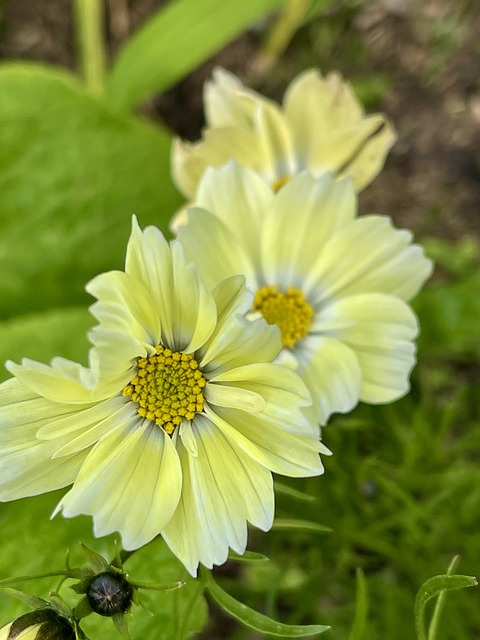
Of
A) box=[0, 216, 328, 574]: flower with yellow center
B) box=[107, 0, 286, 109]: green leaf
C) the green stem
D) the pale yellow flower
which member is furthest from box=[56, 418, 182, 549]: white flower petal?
the green stem

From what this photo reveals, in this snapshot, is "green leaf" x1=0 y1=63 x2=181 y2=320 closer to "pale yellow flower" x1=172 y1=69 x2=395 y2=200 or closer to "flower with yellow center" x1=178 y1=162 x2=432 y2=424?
"pale yellow flower" x1=172 y1=69 x2=395 y2=200

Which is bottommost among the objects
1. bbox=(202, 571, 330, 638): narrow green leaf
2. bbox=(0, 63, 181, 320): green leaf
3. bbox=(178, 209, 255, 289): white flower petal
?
bbox=(202, 571, 330, 638): narrow green leaf

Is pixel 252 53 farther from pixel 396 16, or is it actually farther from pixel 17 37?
pixel 17 37

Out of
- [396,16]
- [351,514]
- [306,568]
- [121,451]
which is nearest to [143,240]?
[121,451]

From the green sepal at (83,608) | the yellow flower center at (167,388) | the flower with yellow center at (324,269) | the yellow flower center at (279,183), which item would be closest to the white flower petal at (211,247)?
the flower with yellow center at (324,269)

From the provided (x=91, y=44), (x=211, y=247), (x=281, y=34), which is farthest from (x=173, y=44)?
(x=211, y=247)

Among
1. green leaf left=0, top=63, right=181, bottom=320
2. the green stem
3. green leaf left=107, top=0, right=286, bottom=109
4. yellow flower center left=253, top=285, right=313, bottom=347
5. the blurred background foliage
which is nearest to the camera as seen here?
yellow flower center left=253, top=285, right=313, bottom=347

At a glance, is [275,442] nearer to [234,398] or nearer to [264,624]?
[234,398]
